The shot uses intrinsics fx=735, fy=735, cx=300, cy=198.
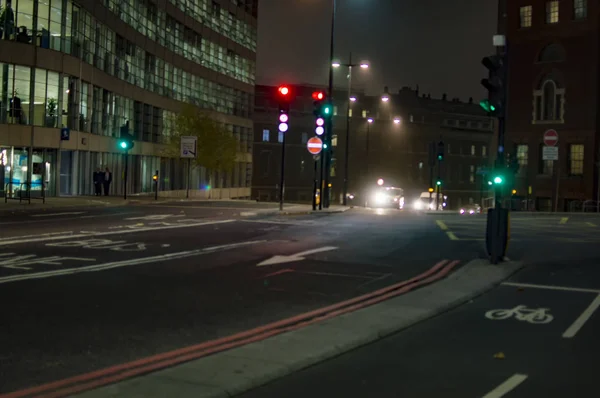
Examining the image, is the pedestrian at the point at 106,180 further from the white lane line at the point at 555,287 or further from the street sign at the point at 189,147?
the white lane line at the point at 555,287

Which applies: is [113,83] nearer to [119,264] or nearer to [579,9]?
[579,9]

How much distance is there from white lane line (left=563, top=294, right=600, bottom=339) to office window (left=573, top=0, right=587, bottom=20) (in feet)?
180

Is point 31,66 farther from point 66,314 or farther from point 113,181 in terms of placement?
point 66,314

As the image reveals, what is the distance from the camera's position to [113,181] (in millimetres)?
53375

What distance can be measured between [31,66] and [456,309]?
36.1 meters

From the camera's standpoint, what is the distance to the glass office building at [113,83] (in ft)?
136

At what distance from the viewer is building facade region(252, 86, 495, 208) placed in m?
97.8

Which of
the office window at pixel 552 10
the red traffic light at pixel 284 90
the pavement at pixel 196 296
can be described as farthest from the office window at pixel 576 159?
the pavement at pixel 196 296

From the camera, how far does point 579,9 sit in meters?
61.2

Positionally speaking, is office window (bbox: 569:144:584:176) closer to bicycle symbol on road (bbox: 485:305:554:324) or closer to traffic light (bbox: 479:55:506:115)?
traffic light (bbox: 479:55:506:115)

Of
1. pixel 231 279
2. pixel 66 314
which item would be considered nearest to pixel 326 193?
pixel 231 279

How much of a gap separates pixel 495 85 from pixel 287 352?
951cm

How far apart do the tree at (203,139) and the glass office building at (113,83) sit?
2688 millimetres

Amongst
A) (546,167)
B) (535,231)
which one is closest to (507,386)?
(535,231)
